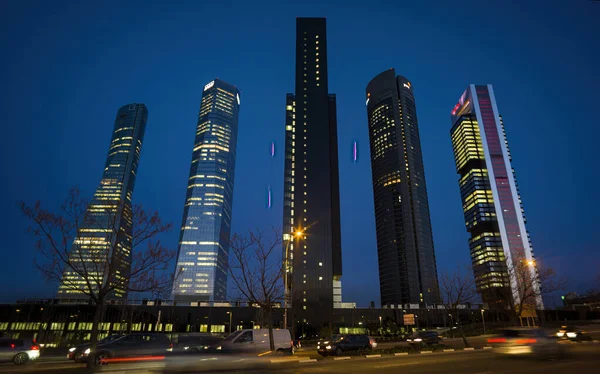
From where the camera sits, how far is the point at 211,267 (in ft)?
628

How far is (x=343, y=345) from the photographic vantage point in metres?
27.2

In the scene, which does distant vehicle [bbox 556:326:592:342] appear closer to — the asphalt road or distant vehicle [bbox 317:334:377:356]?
the asphalt road

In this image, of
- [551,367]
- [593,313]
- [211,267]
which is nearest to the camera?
[551,367]

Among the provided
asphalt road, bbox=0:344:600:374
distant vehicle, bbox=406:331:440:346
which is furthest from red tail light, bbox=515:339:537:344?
distant vehicle, bbox=406:331:440:346

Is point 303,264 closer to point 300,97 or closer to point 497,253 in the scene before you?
point 300,97

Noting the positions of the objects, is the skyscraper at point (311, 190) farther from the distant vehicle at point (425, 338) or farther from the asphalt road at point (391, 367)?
the asphalt road at point (391, 367)

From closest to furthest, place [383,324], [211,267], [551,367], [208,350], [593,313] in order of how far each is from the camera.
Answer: [551,367] < [208,350] < [383,324] < [593,313] < [211,267]

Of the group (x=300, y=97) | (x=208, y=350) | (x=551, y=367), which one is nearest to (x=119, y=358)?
(x=208, y=350)

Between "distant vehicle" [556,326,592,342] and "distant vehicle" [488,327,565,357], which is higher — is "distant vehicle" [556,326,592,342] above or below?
below

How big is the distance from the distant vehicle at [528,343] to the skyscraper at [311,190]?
3696 inches

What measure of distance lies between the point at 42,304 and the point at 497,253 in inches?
8279

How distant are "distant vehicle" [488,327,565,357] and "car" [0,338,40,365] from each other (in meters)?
27.2

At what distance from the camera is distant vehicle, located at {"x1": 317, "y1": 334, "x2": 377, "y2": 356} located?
86.6 ft

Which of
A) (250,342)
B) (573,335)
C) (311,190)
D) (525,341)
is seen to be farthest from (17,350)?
(311,190)
